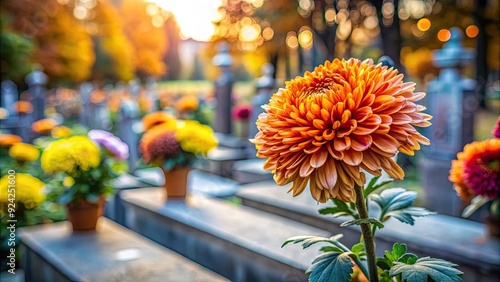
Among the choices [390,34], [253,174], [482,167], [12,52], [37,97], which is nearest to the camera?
[482,167]

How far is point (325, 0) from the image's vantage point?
1572 cm

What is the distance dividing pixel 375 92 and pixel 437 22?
20.1 metres

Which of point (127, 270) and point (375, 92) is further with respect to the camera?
point (127, 270)

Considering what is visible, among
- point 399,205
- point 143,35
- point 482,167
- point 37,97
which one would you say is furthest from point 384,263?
point 143,35

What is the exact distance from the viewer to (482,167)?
7.59ft

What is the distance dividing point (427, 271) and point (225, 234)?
106 inches

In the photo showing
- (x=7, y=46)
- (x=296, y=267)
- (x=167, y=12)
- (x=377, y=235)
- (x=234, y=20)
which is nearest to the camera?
(x=296, y=267)

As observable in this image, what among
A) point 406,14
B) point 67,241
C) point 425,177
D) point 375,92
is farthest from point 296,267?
point 406,14

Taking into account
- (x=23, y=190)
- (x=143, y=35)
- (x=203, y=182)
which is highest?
(x=143, y=35)

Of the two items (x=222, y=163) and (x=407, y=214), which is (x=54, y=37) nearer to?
(x=222, y=163)

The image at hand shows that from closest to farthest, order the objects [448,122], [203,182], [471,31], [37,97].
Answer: [448,122]
[203,182]
[37,97]
[471,31]

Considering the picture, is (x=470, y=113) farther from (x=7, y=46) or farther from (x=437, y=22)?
(x=7, y=46)

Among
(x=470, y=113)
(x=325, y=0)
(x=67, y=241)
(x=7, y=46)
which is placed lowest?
(x=67, y=241)

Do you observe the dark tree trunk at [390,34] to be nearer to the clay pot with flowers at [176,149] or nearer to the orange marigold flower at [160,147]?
the clay pot with flowers at [176,149]
